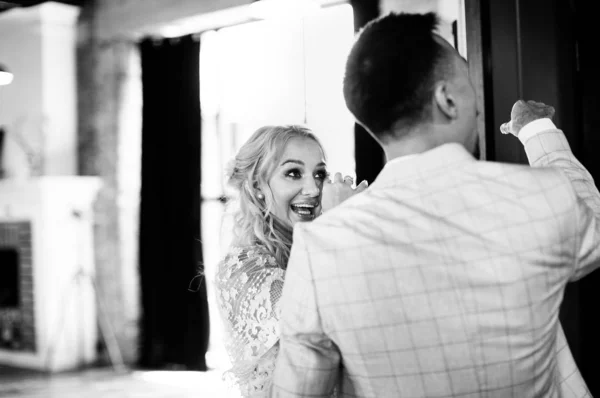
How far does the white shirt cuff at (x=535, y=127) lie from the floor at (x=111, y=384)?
11.9 feet

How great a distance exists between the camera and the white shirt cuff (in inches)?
48.6

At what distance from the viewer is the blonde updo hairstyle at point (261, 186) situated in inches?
73.4

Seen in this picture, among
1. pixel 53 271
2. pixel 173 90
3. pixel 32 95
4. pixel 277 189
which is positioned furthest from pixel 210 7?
pixel 277 189

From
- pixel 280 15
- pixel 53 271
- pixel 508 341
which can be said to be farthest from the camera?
pixel 53 271

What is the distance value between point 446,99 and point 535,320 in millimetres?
342

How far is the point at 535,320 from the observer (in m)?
0.91

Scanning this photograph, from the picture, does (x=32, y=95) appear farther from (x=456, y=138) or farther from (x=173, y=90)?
(x=456, y=138)

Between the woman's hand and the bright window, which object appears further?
the bright window

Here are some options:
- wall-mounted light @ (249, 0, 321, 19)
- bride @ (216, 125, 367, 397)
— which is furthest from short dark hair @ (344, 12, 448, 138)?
wall-mounted light @ (249, 0, 321, 19)

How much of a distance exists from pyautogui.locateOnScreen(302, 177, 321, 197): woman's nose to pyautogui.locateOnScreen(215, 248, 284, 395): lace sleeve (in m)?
0.26

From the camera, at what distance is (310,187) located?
6.20 ft

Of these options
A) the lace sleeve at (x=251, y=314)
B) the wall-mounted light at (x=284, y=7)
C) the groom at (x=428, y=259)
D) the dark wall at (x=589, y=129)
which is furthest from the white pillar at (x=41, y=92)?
the groom at (x=428, y=259)

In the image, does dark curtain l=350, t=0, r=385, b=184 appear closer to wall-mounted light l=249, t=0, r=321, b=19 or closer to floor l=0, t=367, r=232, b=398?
wall-mounted light l=249, t=0, r=321, b=19

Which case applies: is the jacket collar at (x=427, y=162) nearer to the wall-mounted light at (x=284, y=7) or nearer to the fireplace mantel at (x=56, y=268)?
the wall-mounted light at (x=284, y=7)
